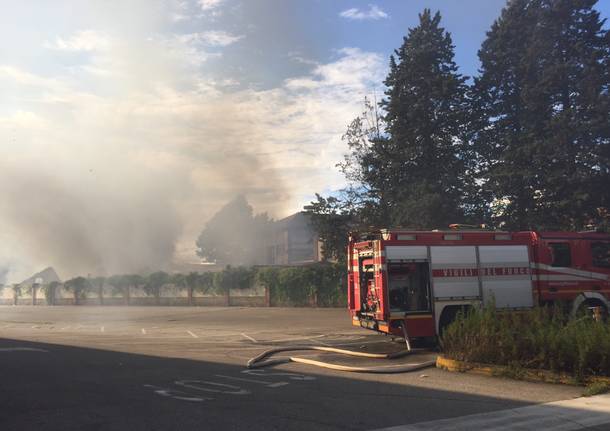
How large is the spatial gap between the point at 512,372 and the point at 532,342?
55 cm

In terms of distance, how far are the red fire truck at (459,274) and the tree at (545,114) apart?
8084mm

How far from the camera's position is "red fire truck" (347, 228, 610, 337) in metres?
10.7

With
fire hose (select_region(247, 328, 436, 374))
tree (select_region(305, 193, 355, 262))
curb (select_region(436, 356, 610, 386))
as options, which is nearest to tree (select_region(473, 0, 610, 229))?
tree (select_region(305, 193, 355, 262))

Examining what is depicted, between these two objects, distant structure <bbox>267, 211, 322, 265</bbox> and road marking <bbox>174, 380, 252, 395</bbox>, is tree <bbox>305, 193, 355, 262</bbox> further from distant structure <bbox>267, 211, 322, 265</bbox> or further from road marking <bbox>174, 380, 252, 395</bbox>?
distant structure <bbox>267, 211, 322, 265</bbox>

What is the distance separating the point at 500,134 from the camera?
22.7 meters

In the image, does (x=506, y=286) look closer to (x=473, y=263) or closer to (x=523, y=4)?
(x=473, y=263)

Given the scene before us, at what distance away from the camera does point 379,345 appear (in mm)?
11695

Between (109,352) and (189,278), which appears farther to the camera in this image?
(189,278)

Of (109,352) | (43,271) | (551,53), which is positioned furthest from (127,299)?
(551,53)

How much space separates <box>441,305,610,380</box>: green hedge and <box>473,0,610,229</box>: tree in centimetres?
1280

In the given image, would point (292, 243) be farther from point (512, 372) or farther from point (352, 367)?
Result: point (512, 372)

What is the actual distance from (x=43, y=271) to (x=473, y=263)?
4753 cm

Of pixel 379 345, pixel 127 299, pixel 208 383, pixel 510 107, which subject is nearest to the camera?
pixel 208 383

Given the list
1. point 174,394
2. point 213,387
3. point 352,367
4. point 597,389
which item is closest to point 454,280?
point 352,367
